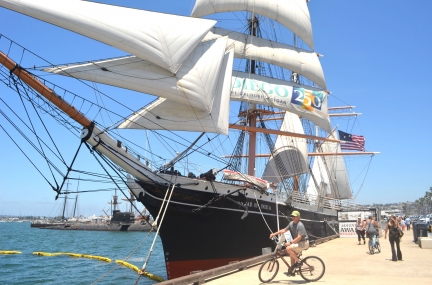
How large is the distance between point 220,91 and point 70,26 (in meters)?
7.16

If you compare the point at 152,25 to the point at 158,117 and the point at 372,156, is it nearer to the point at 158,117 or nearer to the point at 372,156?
the point at 158,117

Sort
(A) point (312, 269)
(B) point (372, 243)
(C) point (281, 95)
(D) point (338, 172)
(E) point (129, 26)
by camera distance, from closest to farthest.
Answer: (A) point (312, 269)
(E) point (129, 26)
(B) point (372, 243)
(C) point (281, 95)
(D) point (338, 172)

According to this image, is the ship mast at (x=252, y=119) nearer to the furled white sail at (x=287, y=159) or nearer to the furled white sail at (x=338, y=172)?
the furled white sail at (x=287, y=159)

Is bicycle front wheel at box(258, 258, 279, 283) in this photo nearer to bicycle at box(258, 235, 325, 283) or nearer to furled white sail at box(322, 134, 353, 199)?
bicycle at box(258, 235, 325, 283)

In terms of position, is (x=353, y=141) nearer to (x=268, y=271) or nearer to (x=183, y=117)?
(x=183, y=117)

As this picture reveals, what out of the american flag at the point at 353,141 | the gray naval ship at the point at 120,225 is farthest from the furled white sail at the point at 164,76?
the gray naval ship at the point at 120,225

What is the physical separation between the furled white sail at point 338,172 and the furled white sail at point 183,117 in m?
34.2

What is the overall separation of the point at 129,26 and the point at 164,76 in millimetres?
2121

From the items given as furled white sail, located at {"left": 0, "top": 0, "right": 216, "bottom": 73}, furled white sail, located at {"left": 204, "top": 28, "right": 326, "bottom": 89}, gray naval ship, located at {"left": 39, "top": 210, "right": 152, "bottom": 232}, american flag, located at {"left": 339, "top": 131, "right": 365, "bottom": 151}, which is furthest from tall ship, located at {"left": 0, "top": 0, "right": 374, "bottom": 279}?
gray naval ship, located at {"left": 39, "top": 210, "right": 152, "bottom": 232}

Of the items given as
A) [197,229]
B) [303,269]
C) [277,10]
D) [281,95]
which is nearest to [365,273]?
[303,269]

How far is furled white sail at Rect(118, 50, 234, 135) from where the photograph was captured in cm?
1688

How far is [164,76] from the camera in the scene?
588 inches

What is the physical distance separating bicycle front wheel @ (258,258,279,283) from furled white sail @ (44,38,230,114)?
7.94 meters

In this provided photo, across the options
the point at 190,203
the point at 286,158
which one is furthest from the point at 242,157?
the point at 190,203
